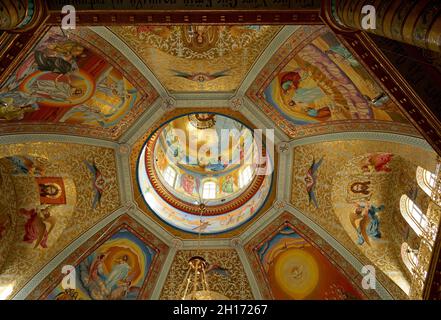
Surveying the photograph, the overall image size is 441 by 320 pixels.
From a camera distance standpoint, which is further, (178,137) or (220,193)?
(178,137)

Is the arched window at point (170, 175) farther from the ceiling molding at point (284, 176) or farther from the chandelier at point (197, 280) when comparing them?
the ceiling molding at point (284, 176)

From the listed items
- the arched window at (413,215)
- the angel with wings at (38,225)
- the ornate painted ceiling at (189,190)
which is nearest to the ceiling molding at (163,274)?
the ornate painted ceiling at (189,190)

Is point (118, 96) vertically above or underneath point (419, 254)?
above

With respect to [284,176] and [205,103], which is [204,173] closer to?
[284,176]

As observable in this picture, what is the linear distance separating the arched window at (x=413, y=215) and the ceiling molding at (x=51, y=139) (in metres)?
7.96

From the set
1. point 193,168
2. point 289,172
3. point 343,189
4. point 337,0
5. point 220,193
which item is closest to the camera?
point 337,0

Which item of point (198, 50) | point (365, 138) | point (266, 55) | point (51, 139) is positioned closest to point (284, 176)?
point (365, 138)

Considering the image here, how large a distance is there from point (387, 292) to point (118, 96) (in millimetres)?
8778

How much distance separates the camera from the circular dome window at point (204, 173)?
41.0 ft

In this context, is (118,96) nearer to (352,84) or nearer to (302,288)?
(352,84)

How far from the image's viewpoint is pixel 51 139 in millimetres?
9078
